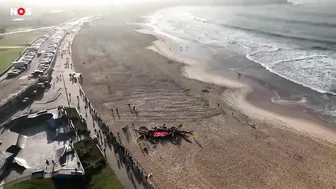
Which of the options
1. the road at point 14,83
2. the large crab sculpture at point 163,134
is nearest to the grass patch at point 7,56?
the road at point 14,83

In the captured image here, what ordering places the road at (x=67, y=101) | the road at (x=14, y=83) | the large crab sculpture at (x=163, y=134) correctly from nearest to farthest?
the road at (x=67, y=101), the large crab sculpture at (x=163, y=134), the road at (x=14, y=83)

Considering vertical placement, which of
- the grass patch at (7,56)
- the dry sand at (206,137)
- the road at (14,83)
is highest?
the grass patch at (7,56)

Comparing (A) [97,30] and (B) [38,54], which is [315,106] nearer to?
(B) [38,54]

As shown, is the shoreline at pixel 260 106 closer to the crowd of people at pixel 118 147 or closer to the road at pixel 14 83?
the crowd of people at pixel 118 147

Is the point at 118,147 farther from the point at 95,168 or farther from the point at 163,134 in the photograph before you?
the point at 163,134

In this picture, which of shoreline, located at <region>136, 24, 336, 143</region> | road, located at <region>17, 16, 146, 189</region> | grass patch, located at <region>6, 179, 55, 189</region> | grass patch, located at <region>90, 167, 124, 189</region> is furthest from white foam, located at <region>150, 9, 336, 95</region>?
grass patch, located at <region>6, 179, 55, 189</region>

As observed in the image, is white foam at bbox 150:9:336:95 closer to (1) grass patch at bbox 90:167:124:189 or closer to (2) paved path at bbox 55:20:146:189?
(2) paved path at bbox 55:20:146:189
